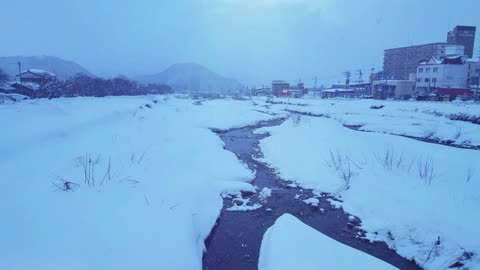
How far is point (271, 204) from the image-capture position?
8719 millimetres

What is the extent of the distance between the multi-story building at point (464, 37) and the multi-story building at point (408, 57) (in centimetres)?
1334

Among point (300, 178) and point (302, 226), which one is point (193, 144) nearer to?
point (300, 178)

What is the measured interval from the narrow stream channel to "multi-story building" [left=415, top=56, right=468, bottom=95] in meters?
53.7

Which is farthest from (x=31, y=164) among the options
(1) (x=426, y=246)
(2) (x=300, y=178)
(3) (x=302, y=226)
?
(1) (x=426, y=246)

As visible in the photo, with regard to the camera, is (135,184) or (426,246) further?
(135,184)

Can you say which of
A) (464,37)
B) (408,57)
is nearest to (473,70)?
(408,57)

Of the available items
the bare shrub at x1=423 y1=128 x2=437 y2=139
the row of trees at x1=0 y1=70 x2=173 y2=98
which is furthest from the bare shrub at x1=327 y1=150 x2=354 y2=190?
the row of trees at x1=0 y1=70 x2=173 y2=98

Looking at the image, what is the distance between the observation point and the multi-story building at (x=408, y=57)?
77250mm

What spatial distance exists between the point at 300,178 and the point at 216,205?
374 cm

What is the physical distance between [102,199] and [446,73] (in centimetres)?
6157

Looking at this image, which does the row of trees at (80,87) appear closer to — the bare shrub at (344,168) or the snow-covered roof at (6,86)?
the snow-covered roof at (6,86)

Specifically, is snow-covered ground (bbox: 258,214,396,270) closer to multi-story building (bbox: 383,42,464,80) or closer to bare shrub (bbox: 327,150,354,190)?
bare shrub (bbox: 327,150,354,190)

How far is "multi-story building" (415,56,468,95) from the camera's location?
53.2m

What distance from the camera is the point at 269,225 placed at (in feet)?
→ 24.5
